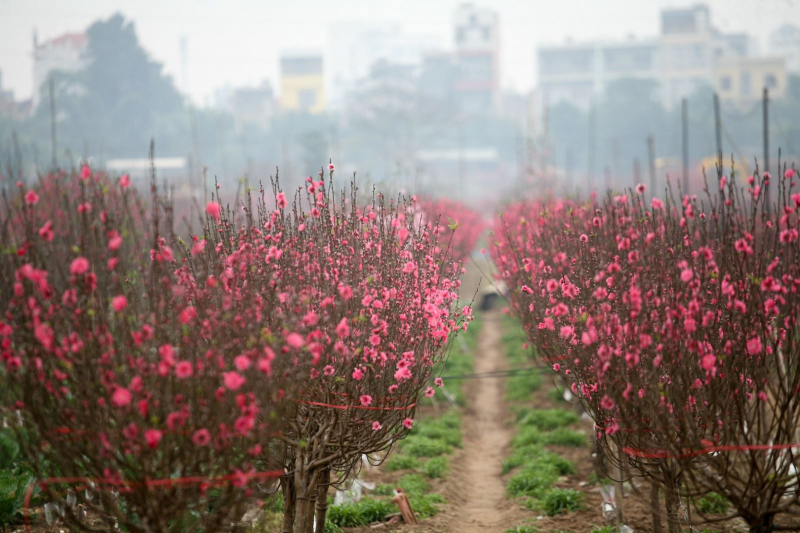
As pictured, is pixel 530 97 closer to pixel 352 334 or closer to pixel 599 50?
pixel 599 50

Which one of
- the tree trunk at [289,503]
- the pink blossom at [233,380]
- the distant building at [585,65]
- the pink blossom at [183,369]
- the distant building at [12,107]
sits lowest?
the tree trunk at [289,503]

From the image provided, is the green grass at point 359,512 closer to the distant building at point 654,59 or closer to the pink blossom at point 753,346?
the pink blossom at point 753,346

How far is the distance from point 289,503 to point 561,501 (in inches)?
140

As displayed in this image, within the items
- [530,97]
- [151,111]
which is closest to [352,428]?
[151,111]

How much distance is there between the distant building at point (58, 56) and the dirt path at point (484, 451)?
31.7 m

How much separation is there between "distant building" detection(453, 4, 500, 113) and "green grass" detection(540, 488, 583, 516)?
83.1 meters

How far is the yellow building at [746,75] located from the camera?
70.3 m

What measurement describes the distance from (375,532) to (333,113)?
58646mm

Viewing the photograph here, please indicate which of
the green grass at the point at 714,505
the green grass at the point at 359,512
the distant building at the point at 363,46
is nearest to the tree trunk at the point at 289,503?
the green grass at the point at 359,512

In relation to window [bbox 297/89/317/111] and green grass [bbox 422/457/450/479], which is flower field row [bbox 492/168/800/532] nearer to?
green grass [bbox 422/457/450/479]

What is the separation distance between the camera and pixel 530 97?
87.9 meters

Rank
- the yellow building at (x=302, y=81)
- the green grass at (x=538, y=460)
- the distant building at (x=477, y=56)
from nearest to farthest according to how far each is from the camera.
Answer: the green grass at (x=538, y=460), the yellow building at (x=302, y=81), the distant building at (x=477, y=56)

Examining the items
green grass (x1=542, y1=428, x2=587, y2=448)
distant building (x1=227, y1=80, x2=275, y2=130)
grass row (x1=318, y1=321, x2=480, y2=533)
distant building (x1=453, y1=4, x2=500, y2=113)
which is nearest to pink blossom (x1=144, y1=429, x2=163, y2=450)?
grass row (x1=318, y1=321, x2=480, y2=533)

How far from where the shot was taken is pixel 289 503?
19.5 feet
